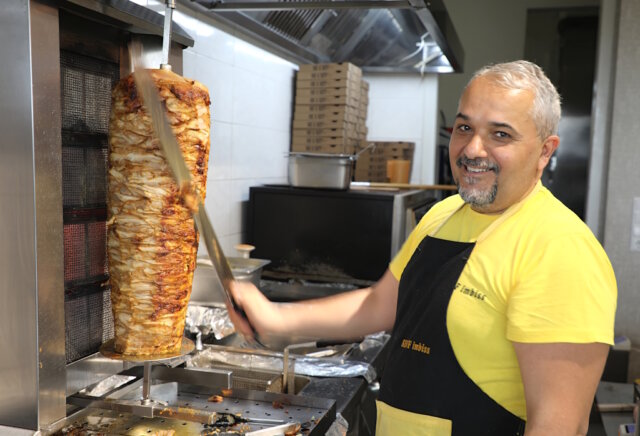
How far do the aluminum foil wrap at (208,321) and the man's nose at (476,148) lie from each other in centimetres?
120

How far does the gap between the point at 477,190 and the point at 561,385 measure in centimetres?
46

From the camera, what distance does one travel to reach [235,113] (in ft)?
10.7

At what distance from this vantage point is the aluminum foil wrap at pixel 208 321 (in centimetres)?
223

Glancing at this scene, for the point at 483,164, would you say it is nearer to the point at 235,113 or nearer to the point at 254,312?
the point at 254,312

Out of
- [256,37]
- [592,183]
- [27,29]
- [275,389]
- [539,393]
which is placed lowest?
[275,389]

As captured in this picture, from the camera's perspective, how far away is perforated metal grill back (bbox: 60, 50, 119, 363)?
1.40m

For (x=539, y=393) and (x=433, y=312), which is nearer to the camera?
(x=539, y=393)

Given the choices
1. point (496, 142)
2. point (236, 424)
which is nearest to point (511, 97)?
point (496, 142)

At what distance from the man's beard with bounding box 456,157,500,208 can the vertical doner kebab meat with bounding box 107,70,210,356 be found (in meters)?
0.59

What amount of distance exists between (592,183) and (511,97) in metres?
2.89

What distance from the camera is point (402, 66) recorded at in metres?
4.62

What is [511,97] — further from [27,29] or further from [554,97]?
[27,29]

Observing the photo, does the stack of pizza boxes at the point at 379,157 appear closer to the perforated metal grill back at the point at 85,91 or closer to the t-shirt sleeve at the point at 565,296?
the perforated metal grill back at the point at 85,91

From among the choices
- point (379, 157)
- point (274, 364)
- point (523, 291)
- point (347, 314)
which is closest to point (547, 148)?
point (523, 291)
